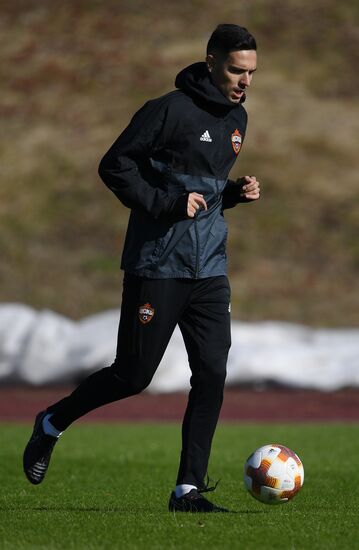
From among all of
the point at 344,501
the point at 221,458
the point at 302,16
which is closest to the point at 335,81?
the point at 302,16

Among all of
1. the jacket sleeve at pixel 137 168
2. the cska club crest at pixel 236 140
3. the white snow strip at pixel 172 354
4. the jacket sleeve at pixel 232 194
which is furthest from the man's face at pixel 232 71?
the white snow strip at pixel 172 354

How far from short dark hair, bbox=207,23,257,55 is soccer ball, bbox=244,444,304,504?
7.26 ft

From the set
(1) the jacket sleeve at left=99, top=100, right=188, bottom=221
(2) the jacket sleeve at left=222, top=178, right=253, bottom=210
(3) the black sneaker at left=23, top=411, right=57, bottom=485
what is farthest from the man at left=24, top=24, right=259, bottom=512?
(3) the black sneaker at left=23, top=411, right=57, bottom=485

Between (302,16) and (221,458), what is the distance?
30.8 metres

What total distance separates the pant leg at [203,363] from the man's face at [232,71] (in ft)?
3.27

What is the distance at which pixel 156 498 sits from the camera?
7.75m

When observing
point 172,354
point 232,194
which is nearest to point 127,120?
point 172,354

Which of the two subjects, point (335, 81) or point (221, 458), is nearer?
point (221, 458)

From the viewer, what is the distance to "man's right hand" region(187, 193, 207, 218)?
20.7 ft

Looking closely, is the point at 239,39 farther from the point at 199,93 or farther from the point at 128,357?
the point at 128,357

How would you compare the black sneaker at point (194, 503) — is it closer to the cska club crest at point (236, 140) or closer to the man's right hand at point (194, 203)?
the man's right hand at point (194, 203)

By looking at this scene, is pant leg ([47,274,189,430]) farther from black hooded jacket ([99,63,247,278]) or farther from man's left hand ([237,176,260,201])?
man's left hand ([237,176,260,201])

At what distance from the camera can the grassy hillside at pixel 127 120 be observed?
3070 cm

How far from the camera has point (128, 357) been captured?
21.7 feet
